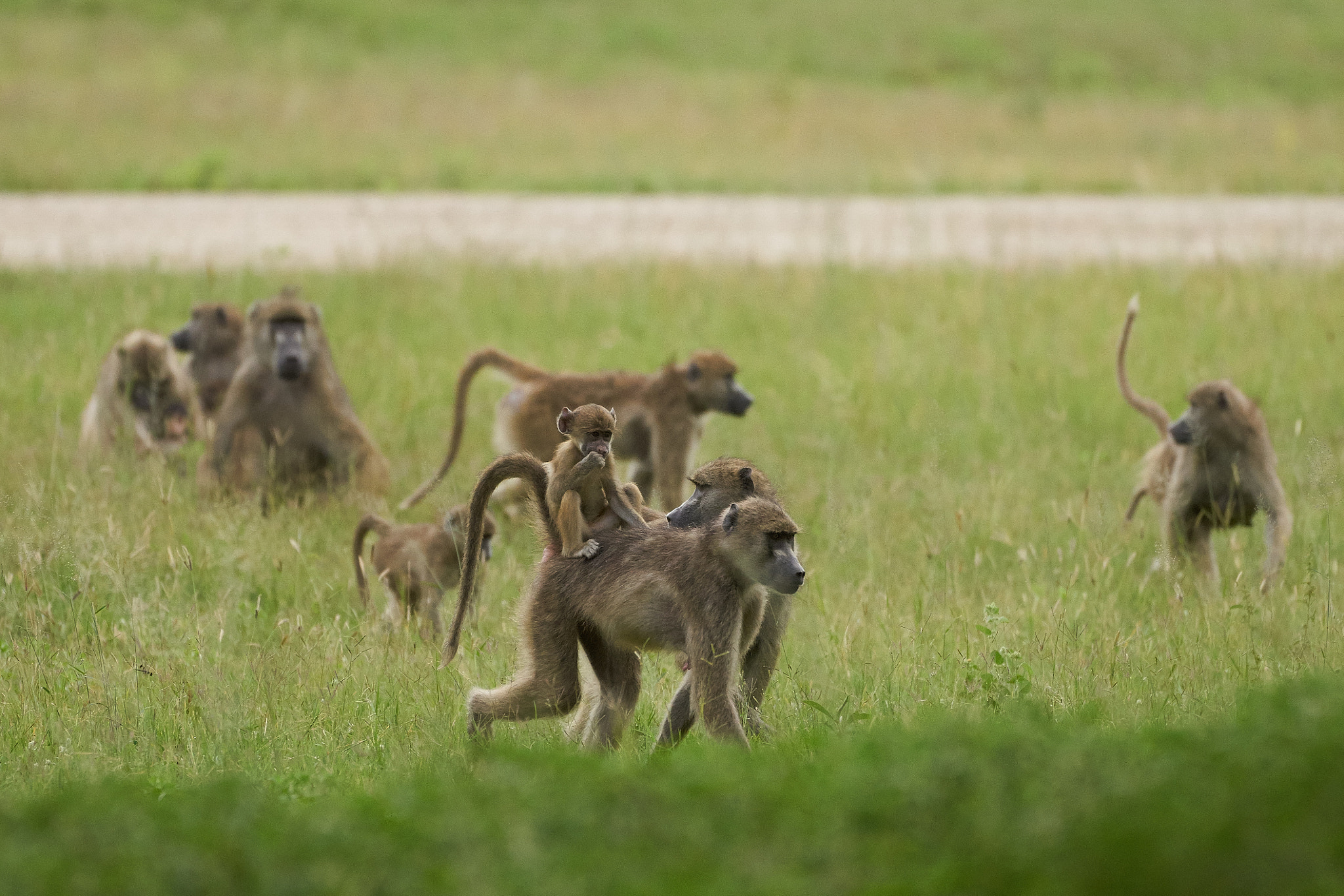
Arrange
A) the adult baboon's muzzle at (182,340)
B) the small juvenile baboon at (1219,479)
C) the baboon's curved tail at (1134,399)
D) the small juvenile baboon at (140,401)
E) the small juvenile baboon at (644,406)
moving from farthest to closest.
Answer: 1. the adult baboon's muzzle at (182,340)
2. the small juvenile baboon at (140,401)
3. the small juvenile baboon at (644,406)
4. the baboon's curved tail at (1134,399)
5. the small juvenile baboon at (1219,479)

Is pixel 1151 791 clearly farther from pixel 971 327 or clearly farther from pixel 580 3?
pixel 580 3

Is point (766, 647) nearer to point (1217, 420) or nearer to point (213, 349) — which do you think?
point (1217, 420)

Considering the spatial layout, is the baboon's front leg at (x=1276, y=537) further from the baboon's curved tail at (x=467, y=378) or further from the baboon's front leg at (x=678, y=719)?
the baboon's curved tail at (x=467, y=378)

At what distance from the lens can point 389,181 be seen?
71.6ft

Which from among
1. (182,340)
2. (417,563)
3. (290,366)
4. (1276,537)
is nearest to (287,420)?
(290,366)

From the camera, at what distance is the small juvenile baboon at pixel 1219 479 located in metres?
6.89

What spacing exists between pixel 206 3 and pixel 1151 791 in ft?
125

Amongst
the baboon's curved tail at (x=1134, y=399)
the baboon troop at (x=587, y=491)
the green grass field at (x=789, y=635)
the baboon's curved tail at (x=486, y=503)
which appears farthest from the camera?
the baboon's curved tail at (x=1134, y=399)

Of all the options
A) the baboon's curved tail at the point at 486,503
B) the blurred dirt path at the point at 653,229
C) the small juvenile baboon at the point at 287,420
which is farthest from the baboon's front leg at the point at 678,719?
the blurred dirt path at the point at 653,229

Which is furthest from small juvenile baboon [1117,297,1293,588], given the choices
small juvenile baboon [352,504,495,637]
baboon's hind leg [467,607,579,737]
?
baboon's hind leg [467,607,579,737]

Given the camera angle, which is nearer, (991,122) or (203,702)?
(203,702)

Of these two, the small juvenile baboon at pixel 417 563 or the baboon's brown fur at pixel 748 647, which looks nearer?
the baboon's brown fur at pixel 748 647

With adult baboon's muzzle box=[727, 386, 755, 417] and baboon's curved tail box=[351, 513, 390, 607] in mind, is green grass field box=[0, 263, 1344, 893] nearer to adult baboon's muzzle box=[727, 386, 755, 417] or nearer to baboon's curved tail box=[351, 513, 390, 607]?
baboon's curved tail box=[351, 513, 390, 607]

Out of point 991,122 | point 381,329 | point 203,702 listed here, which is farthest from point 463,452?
point 991,122
